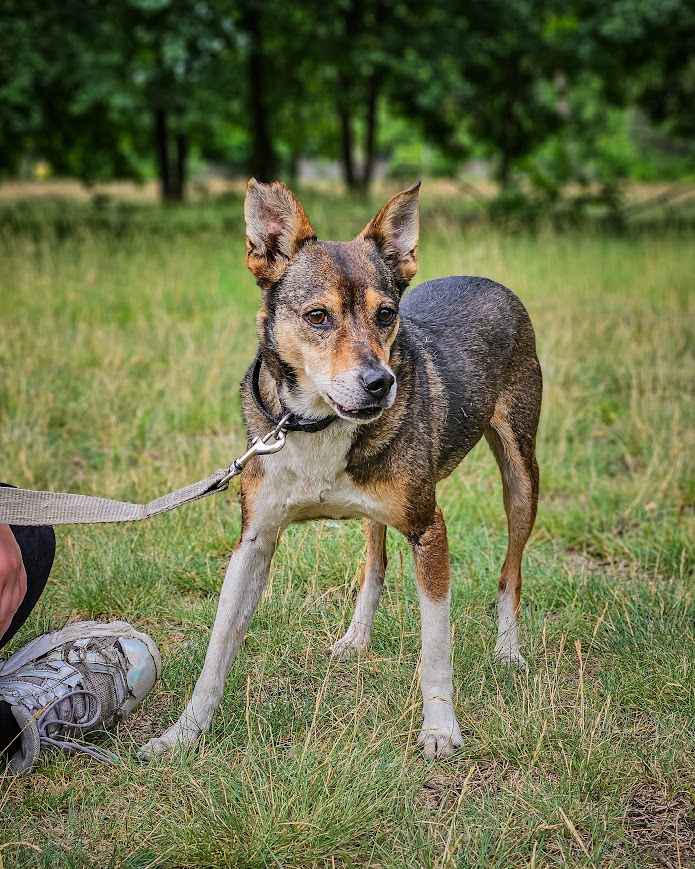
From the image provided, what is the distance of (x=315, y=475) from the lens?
10.4 feet

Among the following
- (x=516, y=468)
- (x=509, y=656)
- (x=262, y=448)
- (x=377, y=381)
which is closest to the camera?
(x=377, y=381)

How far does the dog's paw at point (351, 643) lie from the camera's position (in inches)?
146

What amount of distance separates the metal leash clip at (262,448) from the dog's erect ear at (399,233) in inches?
28.7

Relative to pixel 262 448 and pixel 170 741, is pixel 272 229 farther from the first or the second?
pixel 170 741

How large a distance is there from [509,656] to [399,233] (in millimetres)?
1671

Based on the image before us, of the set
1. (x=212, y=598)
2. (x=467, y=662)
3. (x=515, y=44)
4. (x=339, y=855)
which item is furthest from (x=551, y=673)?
(x=515, y=44)

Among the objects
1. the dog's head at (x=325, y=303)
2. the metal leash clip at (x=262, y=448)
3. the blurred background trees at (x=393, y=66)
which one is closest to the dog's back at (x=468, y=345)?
the dog's head at (x=325, y=303)

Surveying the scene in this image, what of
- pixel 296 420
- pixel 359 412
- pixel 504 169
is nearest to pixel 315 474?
pixel 296 420

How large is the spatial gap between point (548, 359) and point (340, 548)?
3.63m

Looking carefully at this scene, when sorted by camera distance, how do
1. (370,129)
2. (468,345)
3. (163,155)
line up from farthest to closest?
(163,155), (370,129), (468,345)

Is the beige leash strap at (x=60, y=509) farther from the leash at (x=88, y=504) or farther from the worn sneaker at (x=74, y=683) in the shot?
the worn sneaker at (x=74, y=683)

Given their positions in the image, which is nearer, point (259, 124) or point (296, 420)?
point (296, 420)

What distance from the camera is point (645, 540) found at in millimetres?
4742

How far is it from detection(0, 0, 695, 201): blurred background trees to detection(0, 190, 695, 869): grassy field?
295 inches
